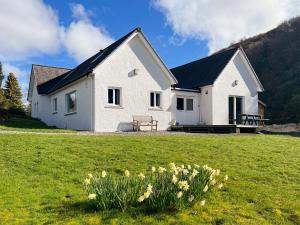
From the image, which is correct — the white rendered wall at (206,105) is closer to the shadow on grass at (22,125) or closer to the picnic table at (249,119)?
the picnic table at (249,119)

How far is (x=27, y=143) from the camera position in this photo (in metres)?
13.5

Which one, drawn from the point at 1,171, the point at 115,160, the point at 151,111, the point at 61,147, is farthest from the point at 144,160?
the point at 151,111

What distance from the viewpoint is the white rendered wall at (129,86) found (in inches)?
877

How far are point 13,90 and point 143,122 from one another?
123 ft

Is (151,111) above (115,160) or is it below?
above

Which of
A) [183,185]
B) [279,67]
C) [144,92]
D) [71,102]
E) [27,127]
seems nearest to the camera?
[183,185]

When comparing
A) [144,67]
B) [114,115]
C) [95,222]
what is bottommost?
[95,222]

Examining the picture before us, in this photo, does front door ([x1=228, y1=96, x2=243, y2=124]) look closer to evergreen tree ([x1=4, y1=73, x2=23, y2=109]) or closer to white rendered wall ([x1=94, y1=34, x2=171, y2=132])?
white rendered wall ([x1=94, y1=34, x2=171, y2=132])

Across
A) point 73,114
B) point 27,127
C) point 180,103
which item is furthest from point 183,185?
point 180,103

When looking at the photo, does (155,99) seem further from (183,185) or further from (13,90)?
(13,90)

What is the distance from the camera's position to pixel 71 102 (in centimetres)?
2591

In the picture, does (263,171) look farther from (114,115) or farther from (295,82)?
(295,82)

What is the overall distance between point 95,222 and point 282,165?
303 inches

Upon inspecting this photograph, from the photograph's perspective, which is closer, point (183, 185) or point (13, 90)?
point (183, 185)
